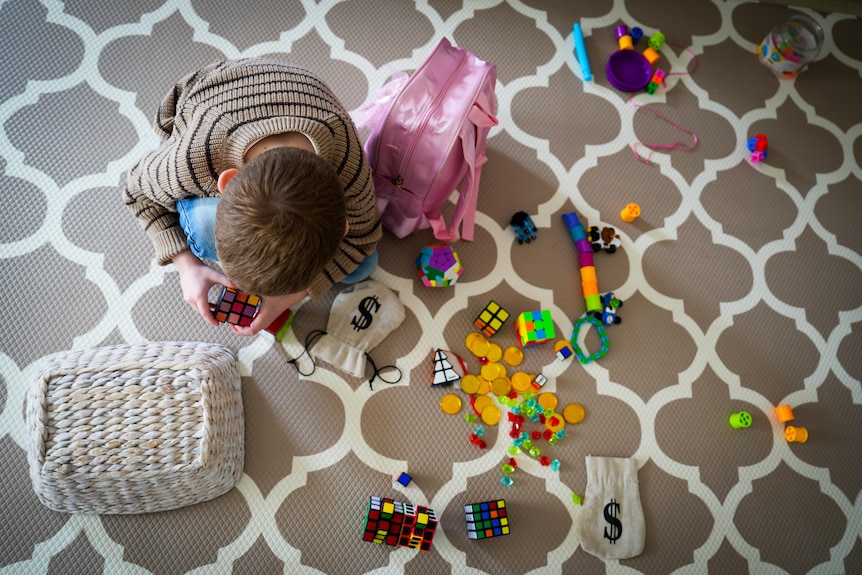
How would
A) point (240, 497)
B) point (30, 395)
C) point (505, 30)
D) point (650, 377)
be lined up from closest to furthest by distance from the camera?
point (30, 395) → point (240, 497) → point (650, 377) → point (505, 30)

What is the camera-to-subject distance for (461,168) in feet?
3.40

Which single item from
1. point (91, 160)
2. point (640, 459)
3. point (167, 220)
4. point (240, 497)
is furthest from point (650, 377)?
point (91, 160)

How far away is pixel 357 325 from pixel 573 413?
1.52ft

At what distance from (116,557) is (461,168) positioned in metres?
0.94

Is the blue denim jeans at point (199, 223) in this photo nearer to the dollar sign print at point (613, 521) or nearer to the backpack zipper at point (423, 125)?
the backpack zipper at point (423, 125)

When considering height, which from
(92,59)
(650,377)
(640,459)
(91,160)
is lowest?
(640,459)

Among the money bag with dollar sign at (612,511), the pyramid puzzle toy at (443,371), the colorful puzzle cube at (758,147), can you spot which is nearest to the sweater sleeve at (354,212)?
the pyramid puzzle toy at (443,371)

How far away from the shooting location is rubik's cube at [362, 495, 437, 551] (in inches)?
37.3

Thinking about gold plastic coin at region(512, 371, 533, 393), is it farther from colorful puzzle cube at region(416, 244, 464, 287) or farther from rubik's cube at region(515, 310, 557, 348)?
colorful puzzle cube at region(416, 244, 464, 287)

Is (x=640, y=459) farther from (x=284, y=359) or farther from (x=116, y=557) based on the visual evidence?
(x=116, y=557)

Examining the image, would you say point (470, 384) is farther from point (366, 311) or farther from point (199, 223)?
point (199, 223)

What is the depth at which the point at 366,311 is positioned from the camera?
1.06m

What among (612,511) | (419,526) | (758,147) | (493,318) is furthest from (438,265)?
(758,147)

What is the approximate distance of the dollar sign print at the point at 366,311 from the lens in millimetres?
1059
